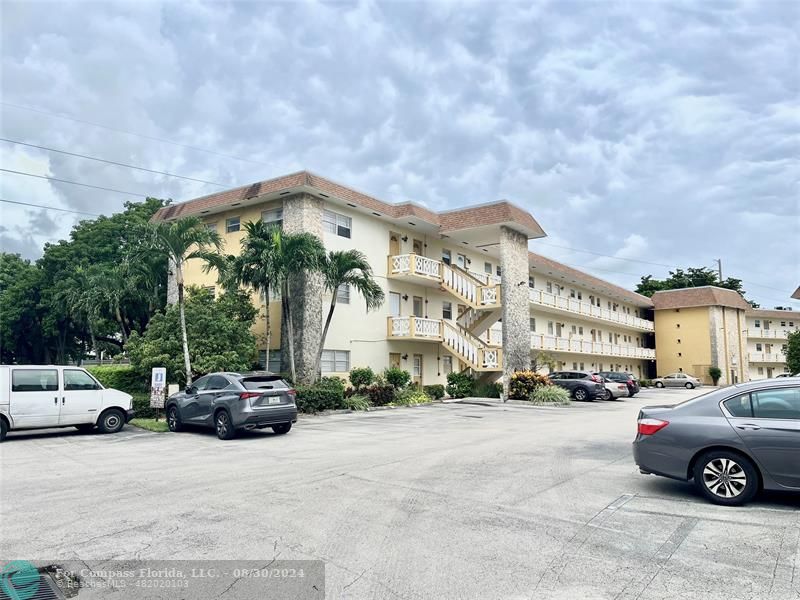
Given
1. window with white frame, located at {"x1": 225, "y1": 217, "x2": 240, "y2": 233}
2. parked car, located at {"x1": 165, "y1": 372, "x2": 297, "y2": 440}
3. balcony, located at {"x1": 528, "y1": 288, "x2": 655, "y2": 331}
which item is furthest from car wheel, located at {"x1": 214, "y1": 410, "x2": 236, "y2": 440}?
balcony, located at {"x1": 528, "y1": 288, "x2": 655, "y2": 331}

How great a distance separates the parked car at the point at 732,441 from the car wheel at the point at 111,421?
13217 mm

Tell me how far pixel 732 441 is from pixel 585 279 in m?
39.3

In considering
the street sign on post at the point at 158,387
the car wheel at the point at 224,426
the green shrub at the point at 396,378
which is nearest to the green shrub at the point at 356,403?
the green shrub at the point at 396,378

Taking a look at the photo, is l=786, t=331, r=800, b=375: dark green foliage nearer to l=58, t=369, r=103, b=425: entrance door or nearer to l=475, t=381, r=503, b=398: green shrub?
l=475, t=381, r=503, b=398: green shrub

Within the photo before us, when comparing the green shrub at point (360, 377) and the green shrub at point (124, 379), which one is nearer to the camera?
the green shrub at point (124, 379)

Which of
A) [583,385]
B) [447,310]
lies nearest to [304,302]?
[447,310]

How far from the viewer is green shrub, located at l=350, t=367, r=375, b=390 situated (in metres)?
23.4

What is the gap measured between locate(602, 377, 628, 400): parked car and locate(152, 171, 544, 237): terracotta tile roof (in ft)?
31.9

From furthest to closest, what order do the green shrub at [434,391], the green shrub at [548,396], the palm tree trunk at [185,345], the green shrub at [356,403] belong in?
the green shrub at [434,391]
the green shrub at [548,396]
the green shrub at [356,403]
the palm tree trunk at [185,345]

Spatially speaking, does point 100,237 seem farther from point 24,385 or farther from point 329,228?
point 24,385

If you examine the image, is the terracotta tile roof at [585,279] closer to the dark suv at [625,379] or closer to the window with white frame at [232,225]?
the dark suv at [625,379]

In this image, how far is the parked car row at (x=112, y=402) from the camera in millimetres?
13305

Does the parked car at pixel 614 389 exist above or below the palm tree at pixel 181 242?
below

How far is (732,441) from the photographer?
6.69 meters
